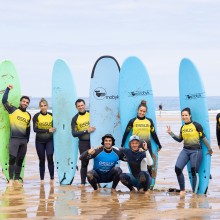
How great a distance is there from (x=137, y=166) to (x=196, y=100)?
1.48 metres

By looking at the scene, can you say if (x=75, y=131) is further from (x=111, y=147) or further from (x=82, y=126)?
(x=111, y=147)

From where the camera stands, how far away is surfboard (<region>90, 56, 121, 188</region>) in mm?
10203

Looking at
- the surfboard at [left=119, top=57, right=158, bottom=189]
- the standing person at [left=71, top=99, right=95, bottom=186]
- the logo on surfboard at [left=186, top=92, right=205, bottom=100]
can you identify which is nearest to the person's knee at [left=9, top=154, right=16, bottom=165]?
the standing person at [left=71, top=99, right=95, bottom=186]

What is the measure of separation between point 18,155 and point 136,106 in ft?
6.85

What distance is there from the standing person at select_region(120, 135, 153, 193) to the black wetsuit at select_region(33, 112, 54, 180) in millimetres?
1640

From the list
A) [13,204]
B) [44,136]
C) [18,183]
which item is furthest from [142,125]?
[13,204]

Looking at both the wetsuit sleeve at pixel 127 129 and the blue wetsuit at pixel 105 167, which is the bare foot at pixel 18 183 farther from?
the wetsuit sleeve at pixel 127 129

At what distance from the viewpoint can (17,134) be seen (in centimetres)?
988

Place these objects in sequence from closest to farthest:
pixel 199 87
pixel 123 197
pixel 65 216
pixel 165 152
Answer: pixel 65 216
pixel 123 197
pixel 199 87
pixel 165 152

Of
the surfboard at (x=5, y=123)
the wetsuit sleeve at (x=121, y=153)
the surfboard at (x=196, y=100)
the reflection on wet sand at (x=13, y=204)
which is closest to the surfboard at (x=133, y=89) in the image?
the surfboard at (x=196, y=100)

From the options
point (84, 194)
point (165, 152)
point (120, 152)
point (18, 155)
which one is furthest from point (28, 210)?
point (165, 152)

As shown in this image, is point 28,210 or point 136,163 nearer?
point 28,210

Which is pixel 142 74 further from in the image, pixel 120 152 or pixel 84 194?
pixel 84 194

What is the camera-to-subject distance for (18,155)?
32.6 ft
